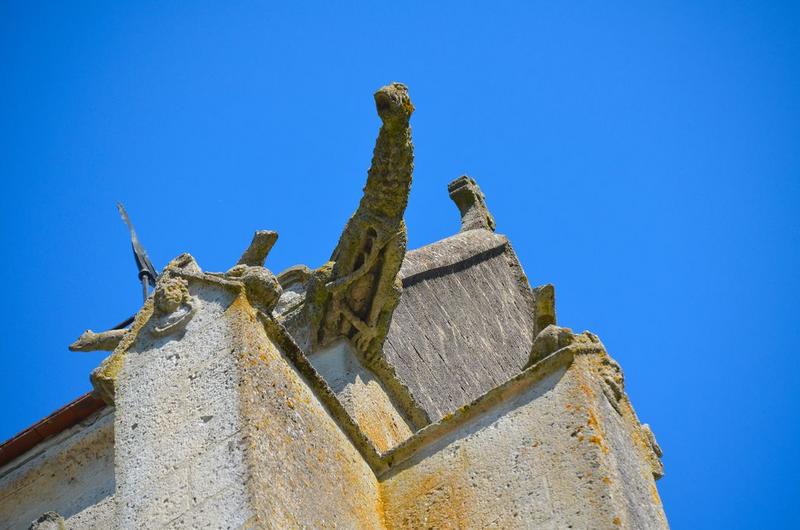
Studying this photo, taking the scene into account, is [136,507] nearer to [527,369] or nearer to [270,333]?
[270,333]

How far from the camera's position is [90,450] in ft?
27.1

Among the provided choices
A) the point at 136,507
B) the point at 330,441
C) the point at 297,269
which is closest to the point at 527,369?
the point at 330,441

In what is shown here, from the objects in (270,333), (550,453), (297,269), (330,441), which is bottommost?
(550,453)

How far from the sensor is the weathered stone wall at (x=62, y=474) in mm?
7969

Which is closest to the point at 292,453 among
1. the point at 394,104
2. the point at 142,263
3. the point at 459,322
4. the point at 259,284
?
the point at 259,284

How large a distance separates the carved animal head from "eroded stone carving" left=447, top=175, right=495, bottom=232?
7.58 m

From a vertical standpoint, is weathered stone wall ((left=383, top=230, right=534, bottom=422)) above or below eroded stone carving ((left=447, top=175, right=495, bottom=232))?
below

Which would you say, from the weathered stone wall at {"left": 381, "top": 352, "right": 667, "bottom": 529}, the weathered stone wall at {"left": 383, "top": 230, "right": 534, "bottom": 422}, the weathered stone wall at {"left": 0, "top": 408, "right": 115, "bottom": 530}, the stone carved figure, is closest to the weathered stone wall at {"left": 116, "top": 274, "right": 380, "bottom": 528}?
the weathered stone wall at {"left": 381, "top": 352, "right": 667, "bottom": 529}

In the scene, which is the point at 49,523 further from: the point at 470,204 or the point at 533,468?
the point at 470,204

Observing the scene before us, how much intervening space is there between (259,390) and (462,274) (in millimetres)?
7086

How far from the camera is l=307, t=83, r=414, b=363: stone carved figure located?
26.8 ft

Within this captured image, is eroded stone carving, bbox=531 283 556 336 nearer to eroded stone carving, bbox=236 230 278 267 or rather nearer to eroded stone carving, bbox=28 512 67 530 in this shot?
eroded stone carving, bbox=236 230 278 267

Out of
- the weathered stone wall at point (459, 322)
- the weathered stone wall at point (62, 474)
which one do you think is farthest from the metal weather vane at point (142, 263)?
the weathered stone wall at point (62, 474)

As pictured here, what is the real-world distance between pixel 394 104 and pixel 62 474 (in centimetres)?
313
